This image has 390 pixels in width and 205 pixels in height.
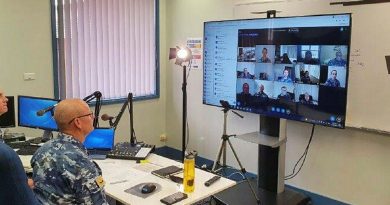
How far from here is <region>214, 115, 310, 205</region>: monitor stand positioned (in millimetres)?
3184

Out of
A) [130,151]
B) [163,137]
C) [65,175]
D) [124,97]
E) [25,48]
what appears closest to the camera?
[65,175]

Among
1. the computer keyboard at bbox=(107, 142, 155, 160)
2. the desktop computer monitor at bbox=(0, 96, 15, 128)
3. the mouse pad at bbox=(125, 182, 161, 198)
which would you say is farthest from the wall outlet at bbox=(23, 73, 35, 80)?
the mouse pad at bbox=(125, 182, 161, 198)

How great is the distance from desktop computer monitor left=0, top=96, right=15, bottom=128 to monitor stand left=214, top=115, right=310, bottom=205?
1948 millimetres

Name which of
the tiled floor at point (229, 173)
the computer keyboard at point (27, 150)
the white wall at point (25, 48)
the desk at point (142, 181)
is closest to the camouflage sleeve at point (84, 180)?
the desk at point (142, 181)

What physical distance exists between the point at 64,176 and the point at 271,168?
6.87 ft

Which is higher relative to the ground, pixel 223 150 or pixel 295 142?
pixel 295 142

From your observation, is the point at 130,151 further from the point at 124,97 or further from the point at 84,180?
the point at 124,97

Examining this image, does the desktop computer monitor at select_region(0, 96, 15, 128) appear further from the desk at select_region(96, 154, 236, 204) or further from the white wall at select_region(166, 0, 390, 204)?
the white wall at select_region(166, 0, 390, 204)

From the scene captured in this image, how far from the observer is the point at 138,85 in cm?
474

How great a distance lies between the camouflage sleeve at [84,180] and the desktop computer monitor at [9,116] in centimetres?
187

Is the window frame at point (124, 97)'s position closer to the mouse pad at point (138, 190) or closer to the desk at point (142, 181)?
the desk at point (142, 181)

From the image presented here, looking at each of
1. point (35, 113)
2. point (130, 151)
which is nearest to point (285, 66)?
point (130, 151)

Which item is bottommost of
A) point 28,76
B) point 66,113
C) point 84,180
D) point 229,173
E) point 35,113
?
point 229,173

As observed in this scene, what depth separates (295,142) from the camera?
12.2 ft
